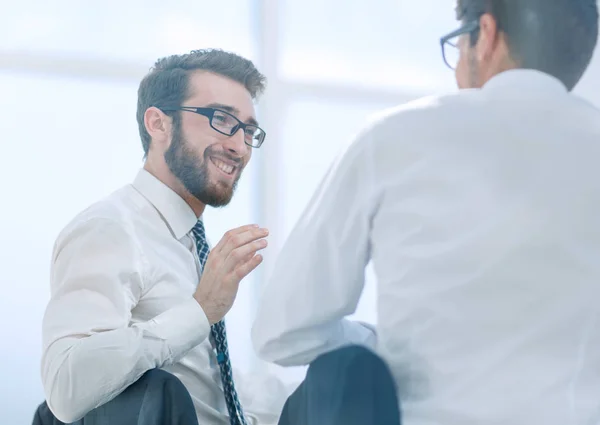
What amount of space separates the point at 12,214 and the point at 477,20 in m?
1.43

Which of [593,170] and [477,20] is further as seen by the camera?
[477,20]

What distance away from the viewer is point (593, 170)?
73cm

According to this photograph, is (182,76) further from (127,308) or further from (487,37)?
(487,37)

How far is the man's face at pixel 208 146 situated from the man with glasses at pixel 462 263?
2.02ft

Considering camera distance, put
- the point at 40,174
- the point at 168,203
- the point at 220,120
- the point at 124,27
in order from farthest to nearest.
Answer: the point at 124,27, the point at 40,174, the point at 220,120, the point at 168,203

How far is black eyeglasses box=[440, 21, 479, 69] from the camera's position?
33.2 inches

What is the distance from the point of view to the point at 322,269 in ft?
2.53

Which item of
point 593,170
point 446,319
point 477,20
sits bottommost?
point 446,319

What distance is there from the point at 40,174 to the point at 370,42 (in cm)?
113

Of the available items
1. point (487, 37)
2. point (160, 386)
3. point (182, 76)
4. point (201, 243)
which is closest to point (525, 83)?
point (487, 37)

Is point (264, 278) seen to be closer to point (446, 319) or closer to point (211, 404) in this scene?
point (211, 404)

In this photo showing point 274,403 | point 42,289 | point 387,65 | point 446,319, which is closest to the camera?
point 446,319

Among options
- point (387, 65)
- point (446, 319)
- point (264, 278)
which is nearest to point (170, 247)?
point (446, 319)

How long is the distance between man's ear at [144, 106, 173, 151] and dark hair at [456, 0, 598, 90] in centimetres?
77
